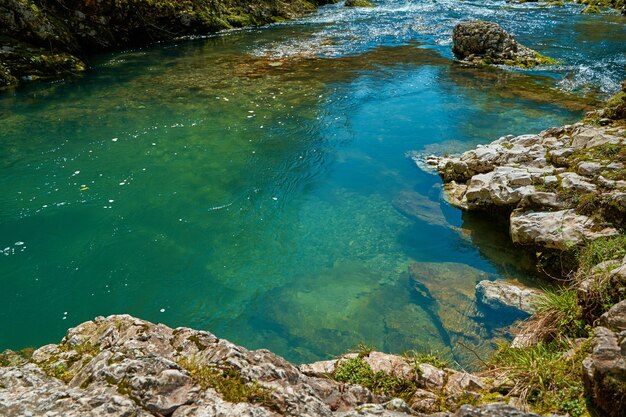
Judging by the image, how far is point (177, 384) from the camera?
366 centimetres

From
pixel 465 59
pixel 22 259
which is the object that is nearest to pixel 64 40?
pixel 22 259

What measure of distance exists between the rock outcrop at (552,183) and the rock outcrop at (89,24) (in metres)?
19.9

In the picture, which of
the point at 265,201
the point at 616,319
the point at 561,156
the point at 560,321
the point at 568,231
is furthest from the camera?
the point at 265,201

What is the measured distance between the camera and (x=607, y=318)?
4570 mm

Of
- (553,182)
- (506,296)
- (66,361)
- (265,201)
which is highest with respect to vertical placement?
(66,361)

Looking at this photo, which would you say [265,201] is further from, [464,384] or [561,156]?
[464,384]

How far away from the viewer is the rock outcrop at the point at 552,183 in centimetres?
793

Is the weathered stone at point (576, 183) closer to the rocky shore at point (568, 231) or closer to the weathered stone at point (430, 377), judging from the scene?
the rocky shore at point (568, 231)

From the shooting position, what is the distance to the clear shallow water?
775 cm

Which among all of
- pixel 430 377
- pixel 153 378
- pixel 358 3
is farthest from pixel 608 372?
pixel 358 3

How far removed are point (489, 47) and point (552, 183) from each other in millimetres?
16942

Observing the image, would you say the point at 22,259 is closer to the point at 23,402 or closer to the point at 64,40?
the point at 23,402

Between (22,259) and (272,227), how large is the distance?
17.0 ft

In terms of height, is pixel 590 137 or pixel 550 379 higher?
pixel 590 137
